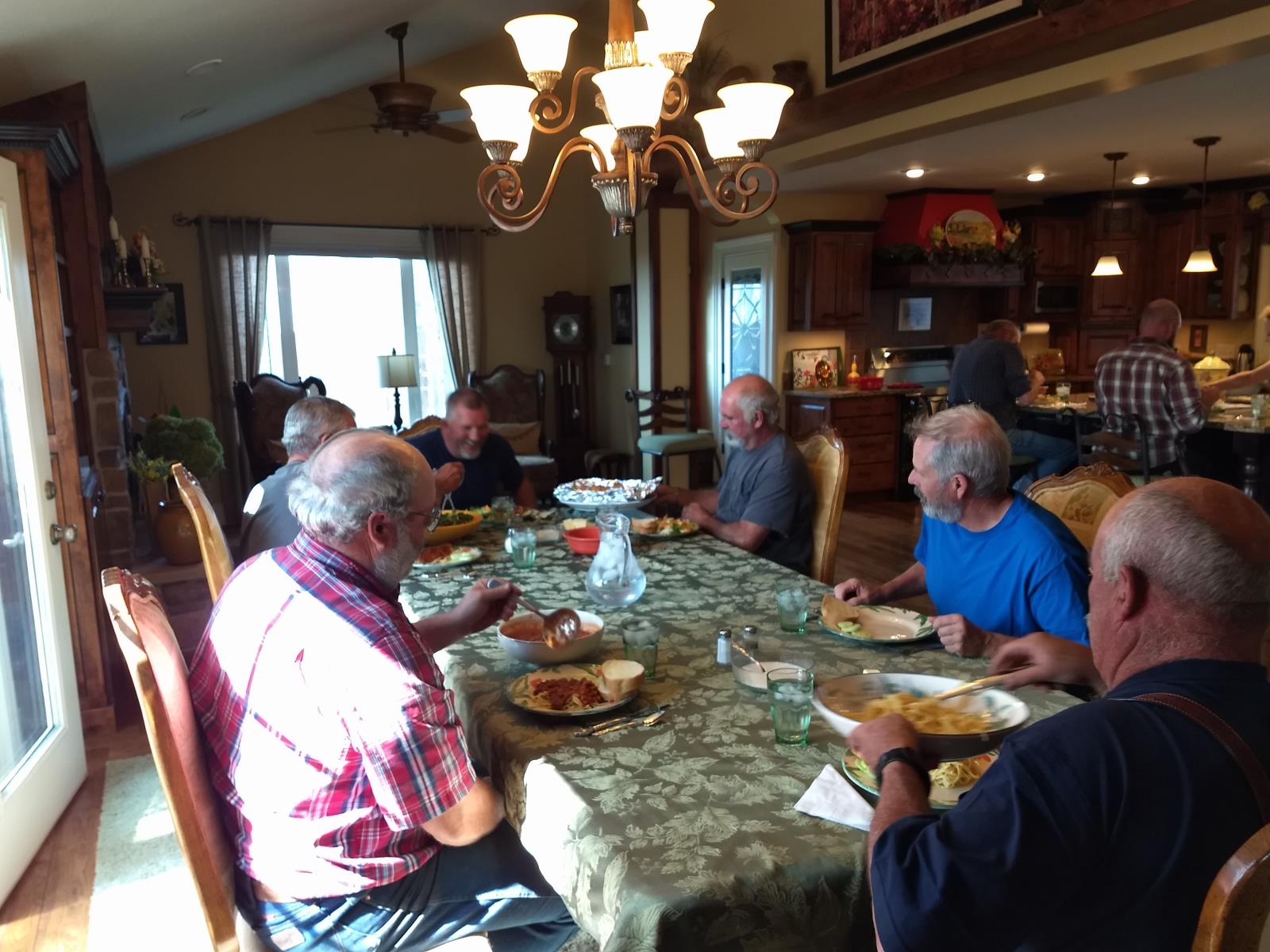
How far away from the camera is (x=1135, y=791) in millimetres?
882

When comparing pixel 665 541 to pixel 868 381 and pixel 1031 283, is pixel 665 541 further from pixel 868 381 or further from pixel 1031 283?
pixel 1031 283

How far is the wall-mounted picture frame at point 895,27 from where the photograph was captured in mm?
3773

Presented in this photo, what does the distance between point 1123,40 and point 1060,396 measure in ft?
13.0

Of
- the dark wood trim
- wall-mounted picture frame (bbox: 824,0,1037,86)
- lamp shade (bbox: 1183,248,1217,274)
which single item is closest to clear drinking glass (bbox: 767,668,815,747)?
the dark wood trim

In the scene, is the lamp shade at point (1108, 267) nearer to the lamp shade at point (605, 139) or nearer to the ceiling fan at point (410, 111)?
the ceiling fan at point (410, 111)

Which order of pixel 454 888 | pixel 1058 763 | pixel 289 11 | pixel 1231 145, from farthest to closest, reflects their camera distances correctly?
pixel 1231 145 < pixel 289 11 < pixel 454 888 < pixel 1058 763

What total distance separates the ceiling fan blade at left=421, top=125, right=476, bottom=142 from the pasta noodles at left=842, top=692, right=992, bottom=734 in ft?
15.9

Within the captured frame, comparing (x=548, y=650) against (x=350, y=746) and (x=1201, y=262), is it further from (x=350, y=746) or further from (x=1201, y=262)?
(x=1201, y=262)

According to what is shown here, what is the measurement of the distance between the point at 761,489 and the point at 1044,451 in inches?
152

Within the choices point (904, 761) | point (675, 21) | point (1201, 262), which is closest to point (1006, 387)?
point (1201, 262)

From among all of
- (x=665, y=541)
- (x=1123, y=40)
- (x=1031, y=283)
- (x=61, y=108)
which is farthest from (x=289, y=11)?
(x=1031, y=283)

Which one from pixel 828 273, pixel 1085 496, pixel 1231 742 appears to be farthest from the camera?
pixel 828 273

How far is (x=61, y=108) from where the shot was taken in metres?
3.43

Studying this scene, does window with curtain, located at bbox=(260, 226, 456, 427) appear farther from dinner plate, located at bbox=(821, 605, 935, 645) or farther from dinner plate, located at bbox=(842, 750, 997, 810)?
dinner plate, located at bbox=(842, 750, 997, 810)
